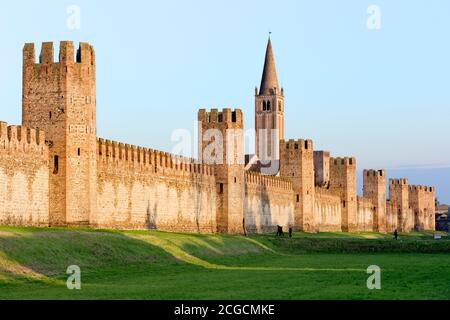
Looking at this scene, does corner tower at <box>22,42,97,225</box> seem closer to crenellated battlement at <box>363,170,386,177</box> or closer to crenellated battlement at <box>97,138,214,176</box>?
crenellated battlement at <box>97,138,214,176</box>

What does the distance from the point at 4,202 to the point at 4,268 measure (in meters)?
12.0

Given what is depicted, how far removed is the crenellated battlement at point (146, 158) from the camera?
1895 inches

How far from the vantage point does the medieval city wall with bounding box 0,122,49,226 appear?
3919 centimetres

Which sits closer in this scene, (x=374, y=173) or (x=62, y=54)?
(x=62, y=54)

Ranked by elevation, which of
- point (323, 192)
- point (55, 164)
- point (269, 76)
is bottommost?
point (323, 192)

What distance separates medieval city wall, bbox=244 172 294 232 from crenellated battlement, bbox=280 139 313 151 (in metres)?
2.93

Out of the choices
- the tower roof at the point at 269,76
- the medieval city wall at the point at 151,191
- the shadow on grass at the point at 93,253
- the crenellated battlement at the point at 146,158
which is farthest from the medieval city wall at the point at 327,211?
the shadow on grass at the point at 93,253

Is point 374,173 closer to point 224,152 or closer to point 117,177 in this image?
point 224,152

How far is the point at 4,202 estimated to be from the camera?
38875 mm

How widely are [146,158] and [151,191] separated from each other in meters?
1.85

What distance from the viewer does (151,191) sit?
5375cm

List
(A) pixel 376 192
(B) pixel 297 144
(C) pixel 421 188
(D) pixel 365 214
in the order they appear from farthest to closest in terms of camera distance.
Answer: (C) pixel 421 188, (A) pixel 376 192, (D) pixel 365 214, (B) pixel 297 144

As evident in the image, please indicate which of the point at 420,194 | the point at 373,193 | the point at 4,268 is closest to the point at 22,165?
the point at 4,268

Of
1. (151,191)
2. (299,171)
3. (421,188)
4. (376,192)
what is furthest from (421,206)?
(151,191)
